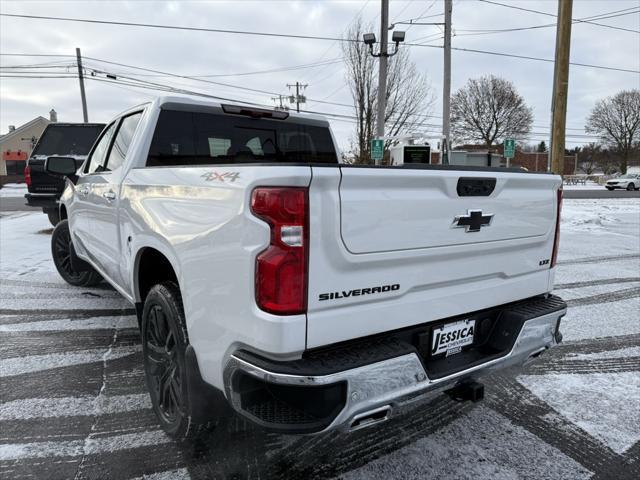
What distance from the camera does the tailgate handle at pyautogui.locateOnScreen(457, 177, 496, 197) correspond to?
227 cm

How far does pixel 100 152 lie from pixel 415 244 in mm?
3405

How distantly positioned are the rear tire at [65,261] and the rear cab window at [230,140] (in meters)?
3.19

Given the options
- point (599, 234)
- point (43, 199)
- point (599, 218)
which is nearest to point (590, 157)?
point (599, 218)

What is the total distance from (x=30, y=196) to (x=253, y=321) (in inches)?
341

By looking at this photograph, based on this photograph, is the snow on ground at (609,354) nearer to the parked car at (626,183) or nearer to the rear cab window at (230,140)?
the rear cab window at (230,140)

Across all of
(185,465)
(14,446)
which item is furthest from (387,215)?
(14,446)

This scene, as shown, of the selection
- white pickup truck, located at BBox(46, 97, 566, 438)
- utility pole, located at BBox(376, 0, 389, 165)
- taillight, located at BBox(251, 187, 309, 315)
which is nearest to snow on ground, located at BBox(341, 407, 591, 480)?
white pickup truck, located at BBox(46, 97, 566, 438)

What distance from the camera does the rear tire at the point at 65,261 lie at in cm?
588

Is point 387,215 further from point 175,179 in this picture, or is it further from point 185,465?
point 185,465

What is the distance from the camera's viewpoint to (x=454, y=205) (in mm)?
2258

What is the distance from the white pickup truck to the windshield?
23.0 ft

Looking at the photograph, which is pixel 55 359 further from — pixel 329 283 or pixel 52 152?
pixel 52 152

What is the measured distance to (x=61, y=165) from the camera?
4617 millimetres

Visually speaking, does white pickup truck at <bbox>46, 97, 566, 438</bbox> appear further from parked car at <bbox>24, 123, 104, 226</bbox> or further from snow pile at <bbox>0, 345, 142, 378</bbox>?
parked car at <bbox>24, 123, 104, 226</bbox>
